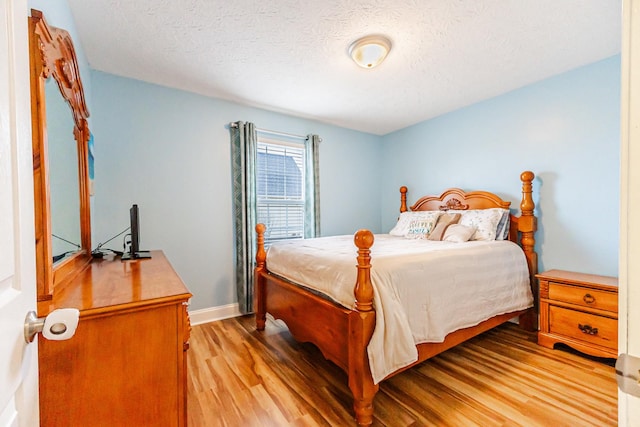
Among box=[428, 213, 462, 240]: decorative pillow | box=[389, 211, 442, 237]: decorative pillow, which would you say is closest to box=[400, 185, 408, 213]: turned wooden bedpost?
box=[389, 211, 442, 237]: decorative pillow

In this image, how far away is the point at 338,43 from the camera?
205cm

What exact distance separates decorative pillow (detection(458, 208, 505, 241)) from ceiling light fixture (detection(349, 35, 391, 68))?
1.85m

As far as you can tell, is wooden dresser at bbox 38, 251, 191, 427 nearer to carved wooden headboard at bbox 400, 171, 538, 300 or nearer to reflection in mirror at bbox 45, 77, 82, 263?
reflection in mirror at bbox 45, 77, 82, 263

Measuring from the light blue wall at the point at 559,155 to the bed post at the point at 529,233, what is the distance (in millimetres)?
116

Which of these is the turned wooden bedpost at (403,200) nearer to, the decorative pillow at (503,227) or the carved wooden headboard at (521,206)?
the carved wooden headboard at (521,206)

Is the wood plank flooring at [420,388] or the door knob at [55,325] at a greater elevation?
the door knob at [55,325]

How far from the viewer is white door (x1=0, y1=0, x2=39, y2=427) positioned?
490mm

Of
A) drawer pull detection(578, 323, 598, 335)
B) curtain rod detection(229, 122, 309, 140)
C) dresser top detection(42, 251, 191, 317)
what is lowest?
drawer pull detection(578, 323, 598, 335)

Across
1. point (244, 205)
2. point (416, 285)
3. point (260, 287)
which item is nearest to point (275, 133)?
point (244, 205)

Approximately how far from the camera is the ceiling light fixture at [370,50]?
78.0 inches

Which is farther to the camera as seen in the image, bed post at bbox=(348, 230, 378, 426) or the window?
the window

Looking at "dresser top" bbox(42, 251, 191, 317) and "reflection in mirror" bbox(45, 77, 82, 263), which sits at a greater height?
"reflection in mirror" bbox(45, 77, 82, 263)

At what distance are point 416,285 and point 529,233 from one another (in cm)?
176

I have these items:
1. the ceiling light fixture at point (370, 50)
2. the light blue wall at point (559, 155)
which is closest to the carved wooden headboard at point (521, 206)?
the light blue wall at point (559, 155)
